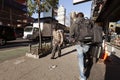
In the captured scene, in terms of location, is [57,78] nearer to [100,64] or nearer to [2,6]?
[100,64]

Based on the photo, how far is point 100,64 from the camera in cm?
892

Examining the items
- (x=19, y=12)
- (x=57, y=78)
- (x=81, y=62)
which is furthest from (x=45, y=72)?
(x=19, y=12)

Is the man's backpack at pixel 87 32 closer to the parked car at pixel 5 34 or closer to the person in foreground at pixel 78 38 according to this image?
the person in foreground at pixel 78 38

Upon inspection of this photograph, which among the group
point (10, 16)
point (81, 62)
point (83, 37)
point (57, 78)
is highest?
point (10, 16)

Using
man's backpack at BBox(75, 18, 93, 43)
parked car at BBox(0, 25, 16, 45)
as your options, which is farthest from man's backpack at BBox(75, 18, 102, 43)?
parked car at BBox(0, 25, 16, 45)

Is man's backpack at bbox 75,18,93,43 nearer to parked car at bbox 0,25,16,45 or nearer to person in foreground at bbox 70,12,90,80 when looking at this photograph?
person in foreground at bbox 70,12,90,80

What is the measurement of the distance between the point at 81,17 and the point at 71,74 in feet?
8.32

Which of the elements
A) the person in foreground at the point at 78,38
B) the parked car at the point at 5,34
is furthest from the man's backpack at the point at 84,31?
the parked car at the point at 5,34

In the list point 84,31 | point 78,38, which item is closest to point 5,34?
point 78,38

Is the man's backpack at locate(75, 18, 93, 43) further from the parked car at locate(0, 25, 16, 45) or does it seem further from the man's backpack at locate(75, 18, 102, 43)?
the parked car at locate(0, 25, 16, 45)

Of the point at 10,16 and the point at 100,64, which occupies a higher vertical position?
the point at 10,16

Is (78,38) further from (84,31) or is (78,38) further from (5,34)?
(5,34)

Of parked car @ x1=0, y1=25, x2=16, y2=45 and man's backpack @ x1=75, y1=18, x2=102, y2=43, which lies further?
parked car @ x1=0, y1=25, x2=16, y2=45

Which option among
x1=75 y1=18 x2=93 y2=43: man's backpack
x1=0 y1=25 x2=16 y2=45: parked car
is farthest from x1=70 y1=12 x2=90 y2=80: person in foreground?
x1=0 y1=25 x2=16 y2=45: parked car
